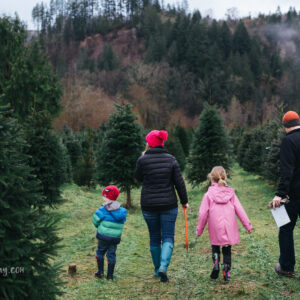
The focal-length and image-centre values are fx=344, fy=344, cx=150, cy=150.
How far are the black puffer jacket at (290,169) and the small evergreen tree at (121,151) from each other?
7905mm

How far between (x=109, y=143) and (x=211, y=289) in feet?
27.9

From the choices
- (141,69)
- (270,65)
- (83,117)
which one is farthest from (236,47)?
(83,117)

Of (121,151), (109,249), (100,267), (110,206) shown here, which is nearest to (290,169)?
(110,206)

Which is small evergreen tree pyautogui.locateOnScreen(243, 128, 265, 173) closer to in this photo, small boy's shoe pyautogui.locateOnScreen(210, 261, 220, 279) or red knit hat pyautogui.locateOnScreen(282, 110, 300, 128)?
red knit hat pyautogui.locateOnScreen(282, 110, 300, 128)

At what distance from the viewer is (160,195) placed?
16.0 feet

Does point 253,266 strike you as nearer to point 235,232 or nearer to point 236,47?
point 235,232

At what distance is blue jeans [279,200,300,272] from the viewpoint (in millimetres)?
4675

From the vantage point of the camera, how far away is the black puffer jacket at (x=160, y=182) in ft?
15.9

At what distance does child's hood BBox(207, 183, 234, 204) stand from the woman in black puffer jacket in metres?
0.41

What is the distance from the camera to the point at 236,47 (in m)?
99.9

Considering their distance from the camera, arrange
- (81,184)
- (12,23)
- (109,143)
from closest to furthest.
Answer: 1. (109,143)
2. (81,184)
3. (12,23)

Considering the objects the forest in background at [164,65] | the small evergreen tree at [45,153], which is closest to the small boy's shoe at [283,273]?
the small evergreen tree at [45,153]

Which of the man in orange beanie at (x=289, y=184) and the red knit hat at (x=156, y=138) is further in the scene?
the red knit hat at (x=156, y=138)

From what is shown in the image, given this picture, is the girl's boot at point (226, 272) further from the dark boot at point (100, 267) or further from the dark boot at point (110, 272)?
the dark boot at point (100, 267)
